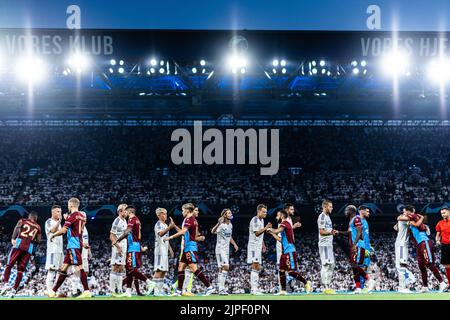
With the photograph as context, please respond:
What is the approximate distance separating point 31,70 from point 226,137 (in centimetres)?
1510

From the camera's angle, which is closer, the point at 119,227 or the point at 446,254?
the point at 119,227

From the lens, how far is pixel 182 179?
34344 mm

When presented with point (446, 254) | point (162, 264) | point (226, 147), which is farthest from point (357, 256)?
point (226, 147)

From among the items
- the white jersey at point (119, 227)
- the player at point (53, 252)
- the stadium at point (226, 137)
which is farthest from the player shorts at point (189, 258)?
the player at point (53, 252)

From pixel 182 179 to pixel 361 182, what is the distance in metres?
11.4

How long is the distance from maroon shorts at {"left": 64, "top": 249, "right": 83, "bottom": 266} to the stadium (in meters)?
1.89

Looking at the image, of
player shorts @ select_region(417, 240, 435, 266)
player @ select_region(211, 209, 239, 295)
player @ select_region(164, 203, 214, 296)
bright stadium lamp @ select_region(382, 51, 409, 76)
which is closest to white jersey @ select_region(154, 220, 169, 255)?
player @ select_region(164, 203, 214, 296)

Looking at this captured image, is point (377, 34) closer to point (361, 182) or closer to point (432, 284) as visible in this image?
point (432, 284)

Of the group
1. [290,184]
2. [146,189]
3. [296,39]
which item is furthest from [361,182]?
[296,39]

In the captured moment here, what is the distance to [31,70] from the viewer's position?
2253 cm

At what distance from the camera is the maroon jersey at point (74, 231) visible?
13.1 metres

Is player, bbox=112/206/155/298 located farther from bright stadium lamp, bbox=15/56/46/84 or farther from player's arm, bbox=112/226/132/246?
bright stadium lamp, bbox=15/56/46/84

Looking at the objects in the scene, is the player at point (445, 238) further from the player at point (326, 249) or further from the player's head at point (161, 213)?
the player's head at point (161, 213)

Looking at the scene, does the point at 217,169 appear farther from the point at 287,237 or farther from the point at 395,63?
the point at 287,237
